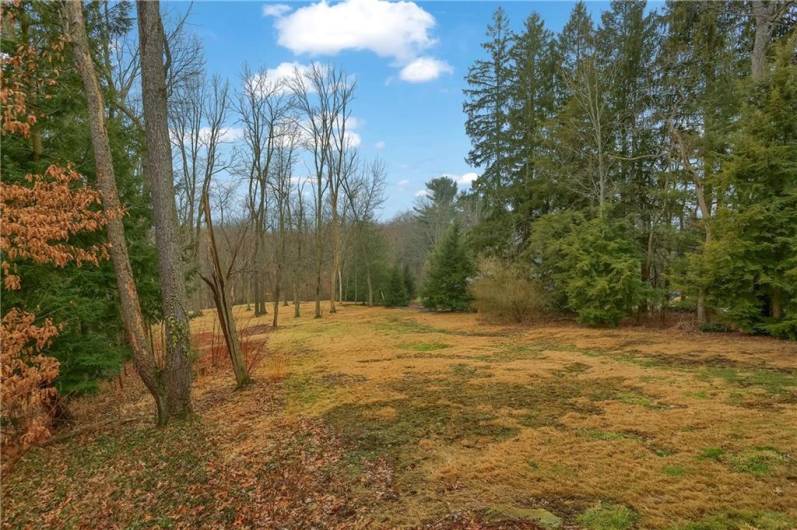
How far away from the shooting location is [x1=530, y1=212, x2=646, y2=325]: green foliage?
1185cm

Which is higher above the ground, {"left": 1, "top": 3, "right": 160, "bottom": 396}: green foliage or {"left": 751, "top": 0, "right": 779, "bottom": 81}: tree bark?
{"left": 751, "top": 0, "right": 779, "bottom": 81}: tree bark

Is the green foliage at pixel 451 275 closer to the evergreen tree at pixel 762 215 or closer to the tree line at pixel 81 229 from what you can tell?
the evergreen tree at pixel 762 215

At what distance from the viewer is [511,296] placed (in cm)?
1416

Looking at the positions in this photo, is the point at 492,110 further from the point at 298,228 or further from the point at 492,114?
the point at 298,228

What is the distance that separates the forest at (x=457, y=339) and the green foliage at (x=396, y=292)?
10.3 m

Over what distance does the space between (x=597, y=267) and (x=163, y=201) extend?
39.7 ft

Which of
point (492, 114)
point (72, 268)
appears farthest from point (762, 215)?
point (492, 114)

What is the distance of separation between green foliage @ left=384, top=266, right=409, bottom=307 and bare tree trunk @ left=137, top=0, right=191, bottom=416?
2094 cm

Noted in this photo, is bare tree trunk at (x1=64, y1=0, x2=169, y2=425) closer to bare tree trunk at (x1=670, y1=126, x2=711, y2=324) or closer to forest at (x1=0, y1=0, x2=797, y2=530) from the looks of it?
forest at (x1=0, y1=0, x2=797, y2=530)

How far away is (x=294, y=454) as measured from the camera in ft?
12.6

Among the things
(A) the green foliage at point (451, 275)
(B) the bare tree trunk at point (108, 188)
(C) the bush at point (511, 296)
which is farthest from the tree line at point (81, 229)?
(A) the green foliage at point (451, 275)

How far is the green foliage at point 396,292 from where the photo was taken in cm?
2580

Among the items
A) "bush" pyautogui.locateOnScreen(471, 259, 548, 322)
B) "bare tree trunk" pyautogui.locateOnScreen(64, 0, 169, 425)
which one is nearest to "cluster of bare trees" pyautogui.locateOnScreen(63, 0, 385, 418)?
"bare tree trunk" pyautogui.locateOnScreen(64, 0, 169, 425)

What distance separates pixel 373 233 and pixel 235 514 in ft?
86.5
